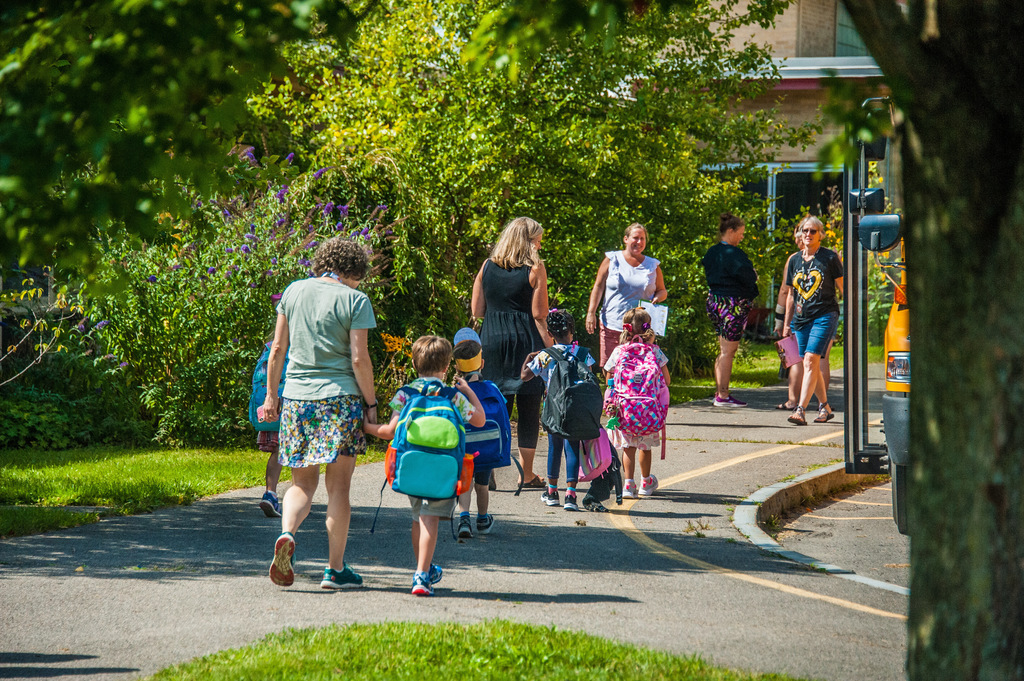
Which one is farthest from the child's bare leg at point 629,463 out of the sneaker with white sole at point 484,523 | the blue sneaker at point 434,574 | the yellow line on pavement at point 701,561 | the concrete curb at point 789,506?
the blue sneaker at point 434,574

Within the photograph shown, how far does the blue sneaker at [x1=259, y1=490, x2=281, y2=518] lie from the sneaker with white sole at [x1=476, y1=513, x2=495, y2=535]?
1430 millimetres

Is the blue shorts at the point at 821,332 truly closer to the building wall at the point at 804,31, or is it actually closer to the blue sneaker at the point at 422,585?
the blue sneaker at the point at 422,585

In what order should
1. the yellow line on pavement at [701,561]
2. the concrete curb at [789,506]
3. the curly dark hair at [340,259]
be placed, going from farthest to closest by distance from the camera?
the concrete curb at [789,506]
the curly dark hair at [340,259]
the yellow line on pavement at [701,561]

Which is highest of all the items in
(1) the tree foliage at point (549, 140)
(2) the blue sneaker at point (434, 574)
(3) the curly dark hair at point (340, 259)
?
(1) the tree foliage at point (549, 140)

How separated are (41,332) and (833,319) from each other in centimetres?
815

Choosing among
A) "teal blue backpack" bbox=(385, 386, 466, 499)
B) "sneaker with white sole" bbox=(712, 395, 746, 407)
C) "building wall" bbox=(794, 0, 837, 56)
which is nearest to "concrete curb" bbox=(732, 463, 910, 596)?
"teal blue backpack" bbox=(385, 386, 466, 499)

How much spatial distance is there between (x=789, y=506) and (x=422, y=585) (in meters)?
3.86

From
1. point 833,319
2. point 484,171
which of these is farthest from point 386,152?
point 833,319

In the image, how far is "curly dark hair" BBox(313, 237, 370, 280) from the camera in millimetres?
5566

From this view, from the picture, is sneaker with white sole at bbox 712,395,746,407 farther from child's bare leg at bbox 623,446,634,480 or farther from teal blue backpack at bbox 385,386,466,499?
teal blue backpack at bbox 385,386,466,499

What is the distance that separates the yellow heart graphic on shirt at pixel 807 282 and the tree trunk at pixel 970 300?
846 centimetres

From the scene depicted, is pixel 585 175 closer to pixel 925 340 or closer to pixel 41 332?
pixel 41 332

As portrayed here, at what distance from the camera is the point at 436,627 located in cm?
468

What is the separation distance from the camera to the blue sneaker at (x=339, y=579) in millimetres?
5457
